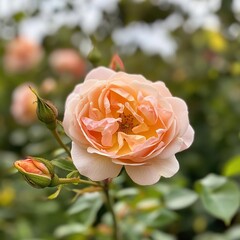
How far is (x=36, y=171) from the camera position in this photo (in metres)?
0.74

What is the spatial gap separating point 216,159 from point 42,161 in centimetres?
145

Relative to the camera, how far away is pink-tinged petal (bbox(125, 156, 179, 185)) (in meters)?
0.74

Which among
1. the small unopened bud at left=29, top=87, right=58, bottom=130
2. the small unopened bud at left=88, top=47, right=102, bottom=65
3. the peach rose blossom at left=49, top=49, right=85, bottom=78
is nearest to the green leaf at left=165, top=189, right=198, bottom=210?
the small unopened bud at left=88, top=47, right=102, bottom=65

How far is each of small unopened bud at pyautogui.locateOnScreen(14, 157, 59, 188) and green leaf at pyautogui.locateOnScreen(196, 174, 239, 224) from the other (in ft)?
1.11

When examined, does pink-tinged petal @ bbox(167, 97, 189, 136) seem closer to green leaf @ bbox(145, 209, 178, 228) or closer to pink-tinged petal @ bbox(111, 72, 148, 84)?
pink-tinged petal @ bbox(111, 72, 148, 84)

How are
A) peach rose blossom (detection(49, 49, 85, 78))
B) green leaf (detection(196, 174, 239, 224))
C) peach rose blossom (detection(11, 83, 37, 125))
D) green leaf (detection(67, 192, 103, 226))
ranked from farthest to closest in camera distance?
peach rose blossom (detection(49, 49, 85, 78)) → peach rose blossom (detection(11, 83, 37, 125)) → green leaf (detection(67, 192, 103, 226)) → green leaf (detection(196, 174, 239, 224))

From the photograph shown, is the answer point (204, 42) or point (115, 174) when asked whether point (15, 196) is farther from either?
point (115, 174)

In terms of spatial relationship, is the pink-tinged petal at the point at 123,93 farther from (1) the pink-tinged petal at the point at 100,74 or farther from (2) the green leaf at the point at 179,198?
(2) the green leaf at the point at 179,198

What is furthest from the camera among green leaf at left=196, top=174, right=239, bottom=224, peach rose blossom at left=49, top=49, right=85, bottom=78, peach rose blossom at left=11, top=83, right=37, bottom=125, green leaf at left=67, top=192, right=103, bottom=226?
peach rose blossom at left=49, top=49, right=85, bottom=78

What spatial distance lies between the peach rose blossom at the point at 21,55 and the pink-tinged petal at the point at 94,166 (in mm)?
2278

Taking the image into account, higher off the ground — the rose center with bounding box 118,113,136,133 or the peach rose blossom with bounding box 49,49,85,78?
the rose center with bounding box 118,113,136,133

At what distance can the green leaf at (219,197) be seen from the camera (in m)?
0.96

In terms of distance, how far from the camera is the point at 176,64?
2.51 m

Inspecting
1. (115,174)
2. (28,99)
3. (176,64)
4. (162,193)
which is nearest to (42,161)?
(115,174)
